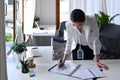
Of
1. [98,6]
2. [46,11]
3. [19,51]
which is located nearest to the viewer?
[19,51]

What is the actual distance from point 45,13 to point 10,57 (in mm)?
3258

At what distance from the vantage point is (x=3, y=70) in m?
1.02

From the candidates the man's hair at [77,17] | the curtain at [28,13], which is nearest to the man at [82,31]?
the man's hair at [77,17]

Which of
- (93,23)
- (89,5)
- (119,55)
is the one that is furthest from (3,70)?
(89,5)

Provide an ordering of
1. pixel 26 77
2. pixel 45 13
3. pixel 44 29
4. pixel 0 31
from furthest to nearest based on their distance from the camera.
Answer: pixel 45 13, pixel 44 29, pixel 26 77, pixel 0 31

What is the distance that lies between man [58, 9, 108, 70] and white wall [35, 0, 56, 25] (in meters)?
3.15

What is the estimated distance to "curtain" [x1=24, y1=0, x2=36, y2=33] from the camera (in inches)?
184

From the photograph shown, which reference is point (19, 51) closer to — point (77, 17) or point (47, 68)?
point (47, 68)

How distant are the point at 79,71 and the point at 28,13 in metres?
3.02

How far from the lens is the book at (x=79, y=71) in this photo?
1.97 m

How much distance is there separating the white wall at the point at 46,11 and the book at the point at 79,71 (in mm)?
3441

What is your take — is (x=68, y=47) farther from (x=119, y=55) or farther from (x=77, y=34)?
(x=119, y=55)

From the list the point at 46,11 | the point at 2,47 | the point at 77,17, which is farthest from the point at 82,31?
the point at 46,11

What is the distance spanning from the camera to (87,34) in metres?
2.42
